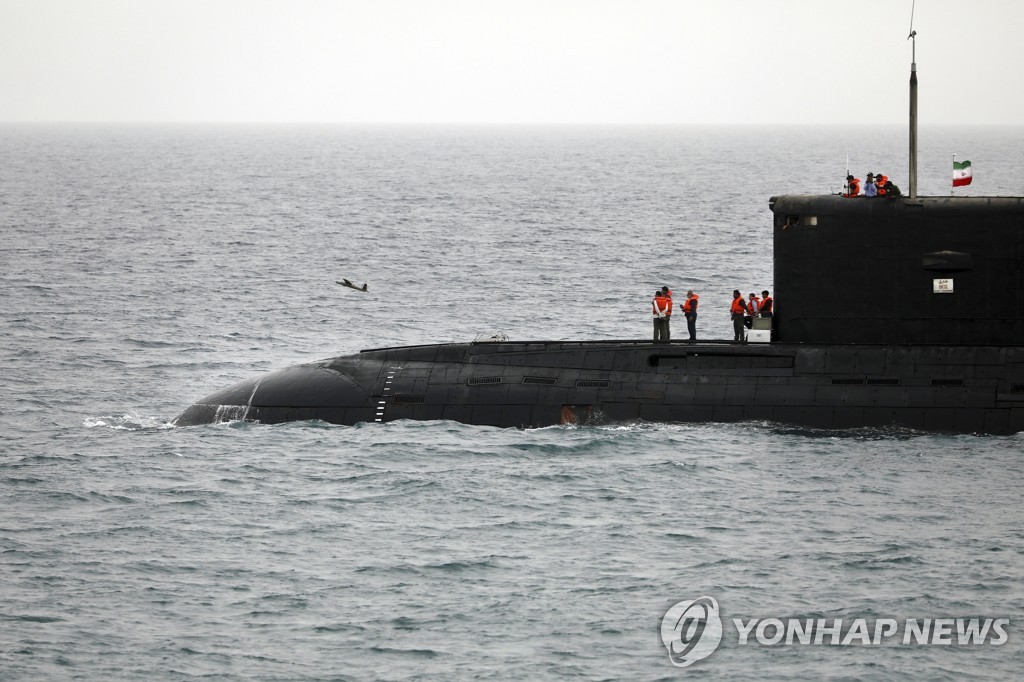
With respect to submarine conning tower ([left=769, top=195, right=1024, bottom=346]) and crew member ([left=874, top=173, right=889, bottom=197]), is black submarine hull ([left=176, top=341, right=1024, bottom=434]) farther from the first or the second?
crew member ([left=874, top=173, right=889, bottom=197])

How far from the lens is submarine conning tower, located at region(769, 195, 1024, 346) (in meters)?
26.0

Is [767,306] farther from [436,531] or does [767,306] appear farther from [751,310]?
[436,531]

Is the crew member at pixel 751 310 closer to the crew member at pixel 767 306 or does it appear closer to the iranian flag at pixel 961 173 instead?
the crew member at pixel 767 306

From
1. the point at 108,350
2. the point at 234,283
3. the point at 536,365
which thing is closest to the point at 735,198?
the point at 234,283

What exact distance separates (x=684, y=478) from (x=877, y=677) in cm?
803

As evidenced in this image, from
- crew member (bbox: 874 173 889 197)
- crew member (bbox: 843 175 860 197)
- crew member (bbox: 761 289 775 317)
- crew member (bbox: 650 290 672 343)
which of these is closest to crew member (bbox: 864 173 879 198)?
crew member (bbox: 874 173 889 197)

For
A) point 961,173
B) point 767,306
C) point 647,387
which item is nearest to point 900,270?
point 961,173

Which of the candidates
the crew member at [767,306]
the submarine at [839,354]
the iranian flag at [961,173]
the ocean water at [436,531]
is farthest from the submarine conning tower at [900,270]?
the ocean water at [436,531]

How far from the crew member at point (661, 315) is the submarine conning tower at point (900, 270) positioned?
8.04ft

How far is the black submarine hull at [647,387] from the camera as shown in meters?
26.3

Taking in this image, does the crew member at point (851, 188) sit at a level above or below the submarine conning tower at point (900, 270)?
above

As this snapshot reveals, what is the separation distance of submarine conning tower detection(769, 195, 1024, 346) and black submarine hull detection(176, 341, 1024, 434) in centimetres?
38

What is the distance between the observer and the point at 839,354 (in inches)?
1062

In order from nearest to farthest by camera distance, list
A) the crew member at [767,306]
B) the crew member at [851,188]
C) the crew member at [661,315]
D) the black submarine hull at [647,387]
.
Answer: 1. the black submarine hull at [647,387]
2. the crew member at [851,188]
3. the crew member at [767,306]
4. the crew member at [661,315]
